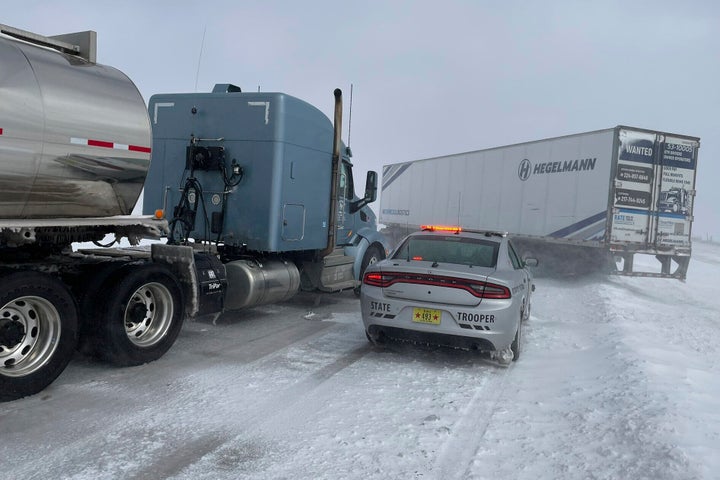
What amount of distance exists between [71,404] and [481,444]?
323 centimetres

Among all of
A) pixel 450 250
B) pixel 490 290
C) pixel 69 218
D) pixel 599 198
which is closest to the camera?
pixel 69 218

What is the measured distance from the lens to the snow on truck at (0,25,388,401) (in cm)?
447

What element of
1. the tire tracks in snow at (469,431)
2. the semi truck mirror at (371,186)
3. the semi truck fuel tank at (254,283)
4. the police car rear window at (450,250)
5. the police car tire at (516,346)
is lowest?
the tire tracks in snow at (469,431)

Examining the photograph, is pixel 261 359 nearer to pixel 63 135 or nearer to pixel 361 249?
pixel 63 135

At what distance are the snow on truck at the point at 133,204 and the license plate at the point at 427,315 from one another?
2420mm

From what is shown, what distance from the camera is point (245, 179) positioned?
7801mm

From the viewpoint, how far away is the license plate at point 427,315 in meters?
5.82

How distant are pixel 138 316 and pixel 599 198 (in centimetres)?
1168

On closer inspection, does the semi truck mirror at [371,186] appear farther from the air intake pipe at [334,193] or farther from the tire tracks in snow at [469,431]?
the tire tracks in snow at [469,431]

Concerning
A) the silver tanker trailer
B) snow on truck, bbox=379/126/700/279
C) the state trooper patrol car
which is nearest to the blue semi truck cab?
the silver tanker trailer

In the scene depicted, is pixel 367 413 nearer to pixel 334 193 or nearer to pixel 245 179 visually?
pixel 245 179

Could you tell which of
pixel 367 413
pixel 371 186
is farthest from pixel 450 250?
pixel 371 186

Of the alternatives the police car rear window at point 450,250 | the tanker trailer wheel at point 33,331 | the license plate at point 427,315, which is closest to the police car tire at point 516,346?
the police car rear window at point 450,250

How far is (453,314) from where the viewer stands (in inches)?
227
